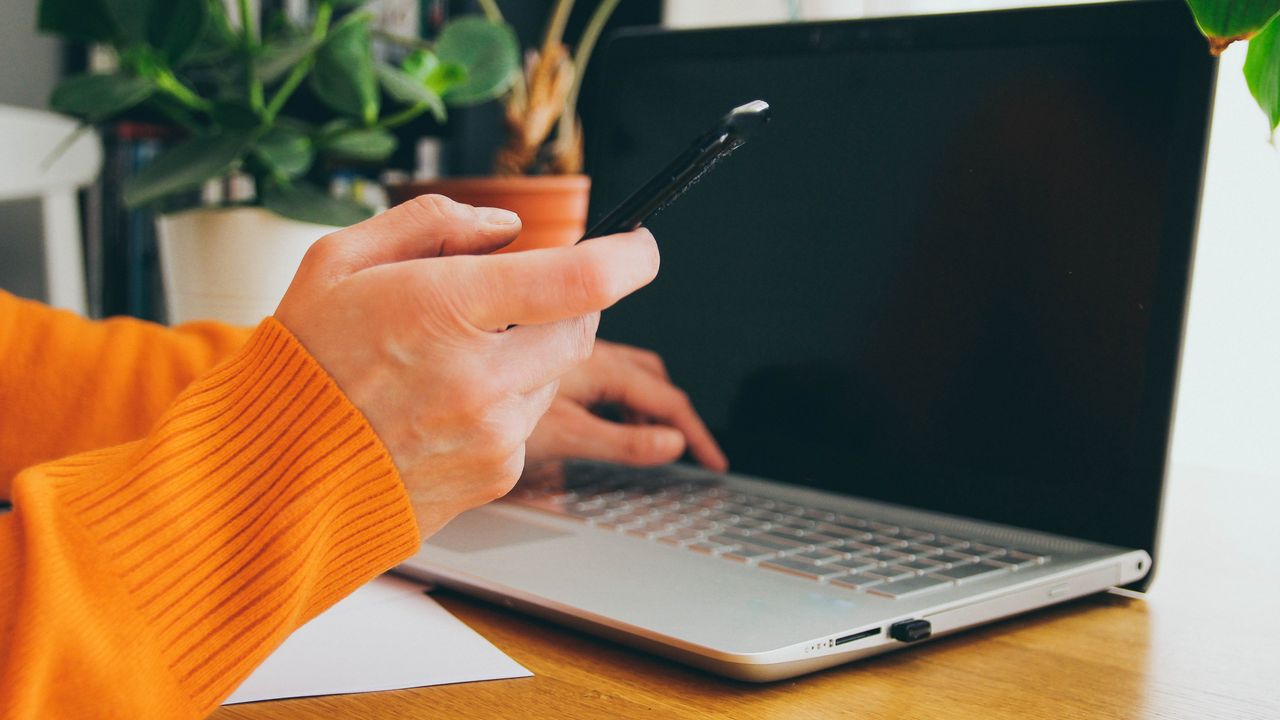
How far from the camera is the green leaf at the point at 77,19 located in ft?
3.16

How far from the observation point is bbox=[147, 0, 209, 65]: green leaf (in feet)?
3.06

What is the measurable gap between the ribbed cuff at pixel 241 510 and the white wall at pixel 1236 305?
86 cm

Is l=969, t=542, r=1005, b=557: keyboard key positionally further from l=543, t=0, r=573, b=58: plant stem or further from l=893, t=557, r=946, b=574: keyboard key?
l=543, t=0, r=573, b=58: plant stem

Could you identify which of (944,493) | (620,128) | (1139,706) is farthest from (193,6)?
(1139,706)

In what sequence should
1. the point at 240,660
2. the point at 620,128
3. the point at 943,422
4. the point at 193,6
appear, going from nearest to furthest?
the point at 240,660 < the point at 943,422 < the point at 620,128 < the point at 193,6

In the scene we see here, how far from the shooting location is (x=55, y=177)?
1183 millimetres

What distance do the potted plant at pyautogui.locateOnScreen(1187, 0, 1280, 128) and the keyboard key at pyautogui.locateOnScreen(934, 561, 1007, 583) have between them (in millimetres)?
229

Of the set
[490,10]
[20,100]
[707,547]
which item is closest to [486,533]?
[707,547]

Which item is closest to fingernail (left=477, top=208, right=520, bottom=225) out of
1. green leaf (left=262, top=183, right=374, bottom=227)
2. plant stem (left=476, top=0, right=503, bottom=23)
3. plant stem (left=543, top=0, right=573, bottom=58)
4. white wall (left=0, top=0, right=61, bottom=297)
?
green leaf (left=262, top=183, right=374, bottom=227)

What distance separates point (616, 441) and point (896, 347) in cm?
20

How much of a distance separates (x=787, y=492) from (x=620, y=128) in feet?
0.97

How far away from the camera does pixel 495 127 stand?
156 cm

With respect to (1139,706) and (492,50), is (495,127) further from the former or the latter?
(1139,706)

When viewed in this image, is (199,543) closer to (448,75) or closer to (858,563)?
(858,563)
